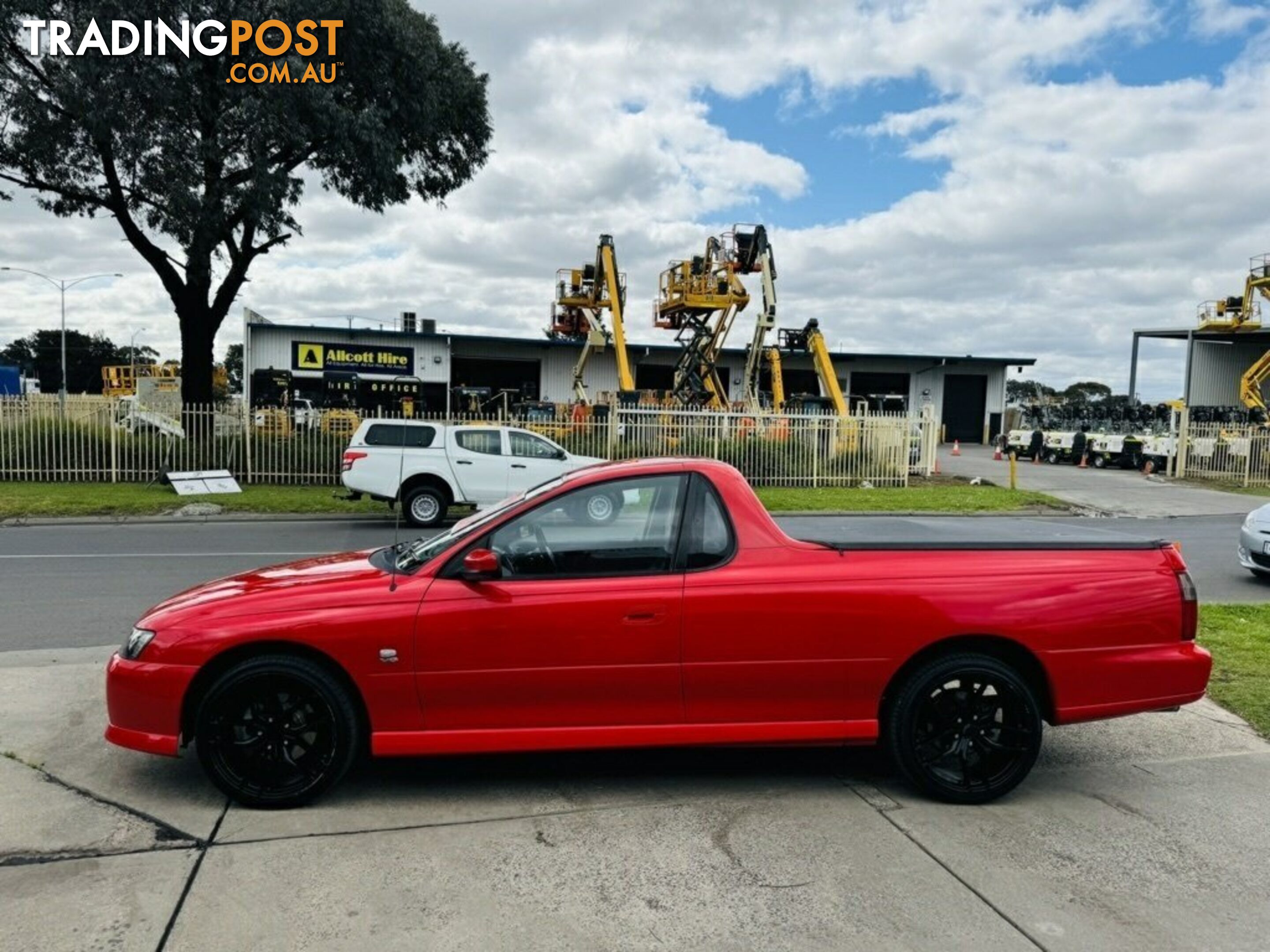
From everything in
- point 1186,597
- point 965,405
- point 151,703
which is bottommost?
point 151,703

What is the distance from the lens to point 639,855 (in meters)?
3.65

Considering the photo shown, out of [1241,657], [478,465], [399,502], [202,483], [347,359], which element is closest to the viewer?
[1241,657]

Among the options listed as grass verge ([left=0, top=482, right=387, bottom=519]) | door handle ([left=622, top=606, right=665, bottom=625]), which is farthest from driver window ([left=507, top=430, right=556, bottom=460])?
door handle ([left=622, top=606, right=665, bottom=625])

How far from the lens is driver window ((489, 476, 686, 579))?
164 inches

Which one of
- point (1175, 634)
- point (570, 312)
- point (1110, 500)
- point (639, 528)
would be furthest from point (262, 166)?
point (570, 312)

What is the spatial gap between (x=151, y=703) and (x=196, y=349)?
2062 centimetres

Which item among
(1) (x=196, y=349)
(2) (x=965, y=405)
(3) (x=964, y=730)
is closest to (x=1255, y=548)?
(3) (x=964, y=730)

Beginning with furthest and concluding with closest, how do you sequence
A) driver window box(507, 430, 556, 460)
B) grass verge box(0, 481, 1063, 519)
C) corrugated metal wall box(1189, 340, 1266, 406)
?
corrugated metal wall box(1189, 340, 1266, 406) → grass verge box(0, 481, 1063, 519) → driver window box(507, 430, 556, 460)

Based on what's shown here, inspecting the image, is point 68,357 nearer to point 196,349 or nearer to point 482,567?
point 196,349

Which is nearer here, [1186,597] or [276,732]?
[276,732]

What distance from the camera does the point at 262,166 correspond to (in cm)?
1816

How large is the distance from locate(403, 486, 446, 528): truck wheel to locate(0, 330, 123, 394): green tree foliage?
102 m

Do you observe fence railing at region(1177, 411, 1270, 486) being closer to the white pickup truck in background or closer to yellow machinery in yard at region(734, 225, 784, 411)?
yellow machinery in yard at region(734, 225, 784, 411)

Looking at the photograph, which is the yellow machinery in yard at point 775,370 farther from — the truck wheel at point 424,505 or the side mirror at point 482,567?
the side mirror at point 482,567
